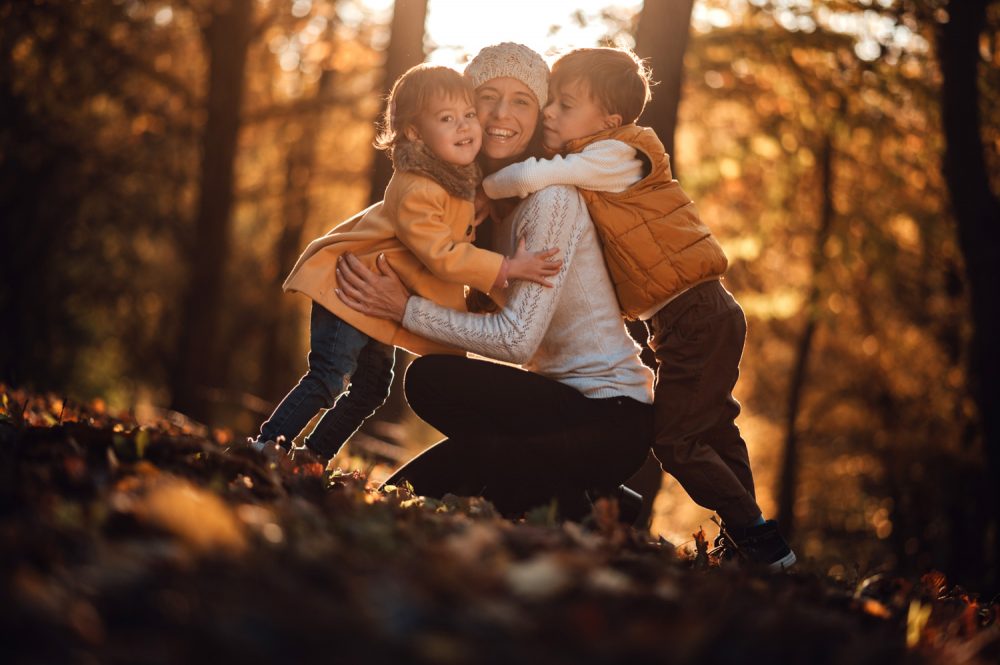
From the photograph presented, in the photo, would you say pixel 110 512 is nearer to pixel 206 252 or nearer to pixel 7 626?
pixel 7 626

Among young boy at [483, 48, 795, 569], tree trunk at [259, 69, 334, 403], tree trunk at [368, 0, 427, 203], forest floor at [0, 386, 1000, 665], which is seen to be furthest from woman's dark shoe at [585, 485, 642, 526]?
tree trunk at [259, 69, 334, 403]

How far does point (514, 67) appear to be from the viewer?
4.05 m

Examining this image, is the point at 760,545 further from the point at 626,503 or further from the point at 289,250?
the point at 289,250

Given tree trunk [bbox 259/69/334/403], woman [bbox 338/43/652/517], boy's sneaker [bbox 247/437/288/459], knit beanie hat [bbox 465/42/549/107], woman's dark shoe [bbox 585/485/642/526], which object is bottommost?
tree trunk [bbox 259/69/334/403]

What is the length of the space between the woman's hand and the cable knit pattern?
77mm

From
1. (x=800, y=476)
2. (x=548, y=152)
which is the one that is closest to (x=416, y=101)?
(x=548, y=152)

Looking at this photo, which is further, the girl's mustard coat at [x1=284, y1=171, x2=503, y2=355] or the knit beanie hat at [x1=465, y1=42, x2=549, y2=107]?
the knit beanie hat at [x1=465, y1=42, x2=549, y2=107]

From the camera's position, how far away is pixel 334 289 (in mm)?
4105

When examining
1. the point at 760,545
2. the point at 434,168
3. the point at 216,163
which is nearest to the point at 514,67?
the point at 434,168

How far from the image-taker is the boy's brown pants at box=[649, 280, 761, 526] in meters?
3.92

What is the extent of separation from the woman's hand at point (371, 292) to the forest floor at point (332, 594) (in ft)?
4.38

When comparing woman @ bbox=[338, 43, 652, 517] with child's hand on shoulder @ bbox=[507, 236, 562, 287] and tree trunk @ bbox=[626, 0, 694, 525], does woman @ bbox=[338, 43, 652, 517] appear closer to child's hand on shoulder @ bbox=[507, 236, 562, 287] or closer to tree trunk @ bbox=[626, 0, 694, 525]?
child's hand on shoulder @ bbox=[507, 236, 562, 287]

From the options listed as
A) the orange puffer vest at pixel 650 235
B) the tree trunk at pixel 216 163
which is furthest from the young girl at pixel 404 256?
the tree trunk at pixel 216 163

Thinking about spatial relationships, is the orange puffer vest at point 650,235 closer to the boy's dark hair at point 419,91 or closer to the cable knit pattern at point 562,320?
the cable knit pattern at point 562,320
